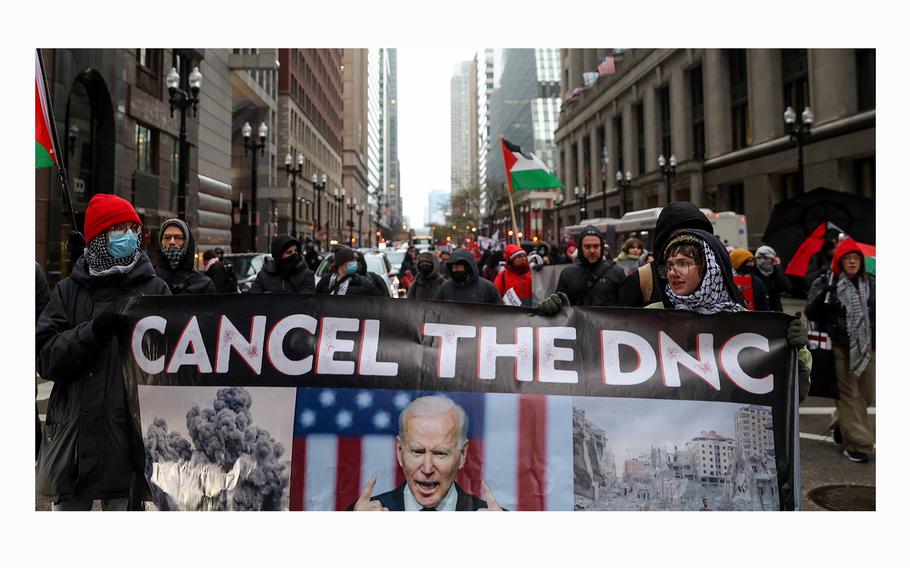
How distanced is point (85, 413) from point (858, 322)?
20.6 ft

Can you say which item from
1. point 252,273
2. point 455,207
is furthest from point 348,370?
point 455,207

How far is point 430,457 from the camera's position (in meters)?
3.05

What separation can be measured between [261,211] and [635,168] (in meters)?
32.2

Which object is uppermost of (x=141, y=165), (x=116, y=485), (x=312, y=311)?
(x=141, y=165)

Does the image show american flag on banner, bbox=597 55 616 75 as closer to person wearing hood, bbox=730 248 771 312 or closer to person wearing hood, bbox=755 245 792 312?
person wearing hood, bbox=755 245 792 312

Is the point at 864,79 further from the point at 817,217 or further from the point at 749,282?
the point at 749,282

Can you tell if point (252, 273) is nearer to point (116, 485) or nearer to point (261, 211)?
point (116, 485)

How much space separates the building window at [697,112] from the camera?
42.9 m

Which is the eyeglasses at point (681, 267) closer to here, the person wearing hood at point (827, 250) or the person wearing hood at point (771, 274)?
the person wearing hood at point (771, 274)

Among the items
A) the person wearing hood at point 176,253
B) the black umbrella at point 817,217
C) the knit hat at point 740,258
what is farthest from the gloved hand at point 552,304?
the black umbrella at point 817,217

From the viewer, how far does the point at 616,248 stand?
31406mm

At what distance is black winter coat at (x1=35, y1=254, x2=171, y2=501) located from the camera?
124 inches

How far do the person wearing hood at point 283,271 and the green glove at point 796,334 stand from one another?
212 inches

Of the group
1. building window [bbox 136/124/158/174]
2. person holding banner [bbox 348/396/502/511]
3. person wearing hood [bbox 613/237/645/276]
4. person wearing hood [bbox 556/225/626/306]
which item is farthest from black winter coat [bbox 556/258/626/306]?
building window [bbox 136/124/158/174]
